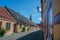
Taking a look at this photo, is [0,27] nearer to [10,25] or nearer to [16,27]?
[10,25]

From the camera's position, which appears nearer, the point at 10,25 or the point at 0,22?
the point at 0,22

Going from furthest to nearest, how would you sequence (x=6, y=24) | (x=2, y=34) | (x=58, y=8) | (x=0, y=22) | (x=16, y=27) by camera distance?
(x=16, y=27) → (x=6, y=24) → (x=0, y=22) → (x=2, y=34) → (x=58, y=8)

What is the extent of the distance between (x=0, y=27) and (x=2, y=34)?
1.39 metres

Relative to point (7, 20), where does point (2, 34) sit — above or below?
below

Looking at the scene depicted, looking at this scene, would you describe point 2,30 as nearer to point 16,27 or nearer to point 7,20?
point 7,20

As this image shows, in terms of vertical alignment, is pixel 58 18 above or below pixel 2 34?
above

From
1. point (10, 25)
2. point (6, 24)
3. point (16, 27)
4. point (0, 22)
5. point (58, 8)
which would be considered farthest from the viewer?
point (16, 27)

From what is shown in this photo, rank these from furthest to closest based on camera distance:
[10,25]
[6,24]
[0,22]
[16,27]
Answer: [16,27] < [10,25] < [6,24] < [0,22]

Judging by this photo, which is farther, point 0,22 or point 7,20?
point 7,20

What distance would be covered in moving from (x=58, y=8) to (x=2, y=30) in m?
20.6

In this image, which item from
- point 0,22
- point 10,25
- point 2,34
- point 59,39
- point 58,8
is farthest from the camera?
point 10,25

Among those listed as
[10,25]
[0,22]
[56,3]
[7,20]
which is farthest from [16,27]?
[56,3]

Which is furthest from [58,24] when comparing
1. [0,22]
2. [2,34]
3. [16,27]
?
[16,27]

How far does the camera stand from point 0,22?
22.3 m
